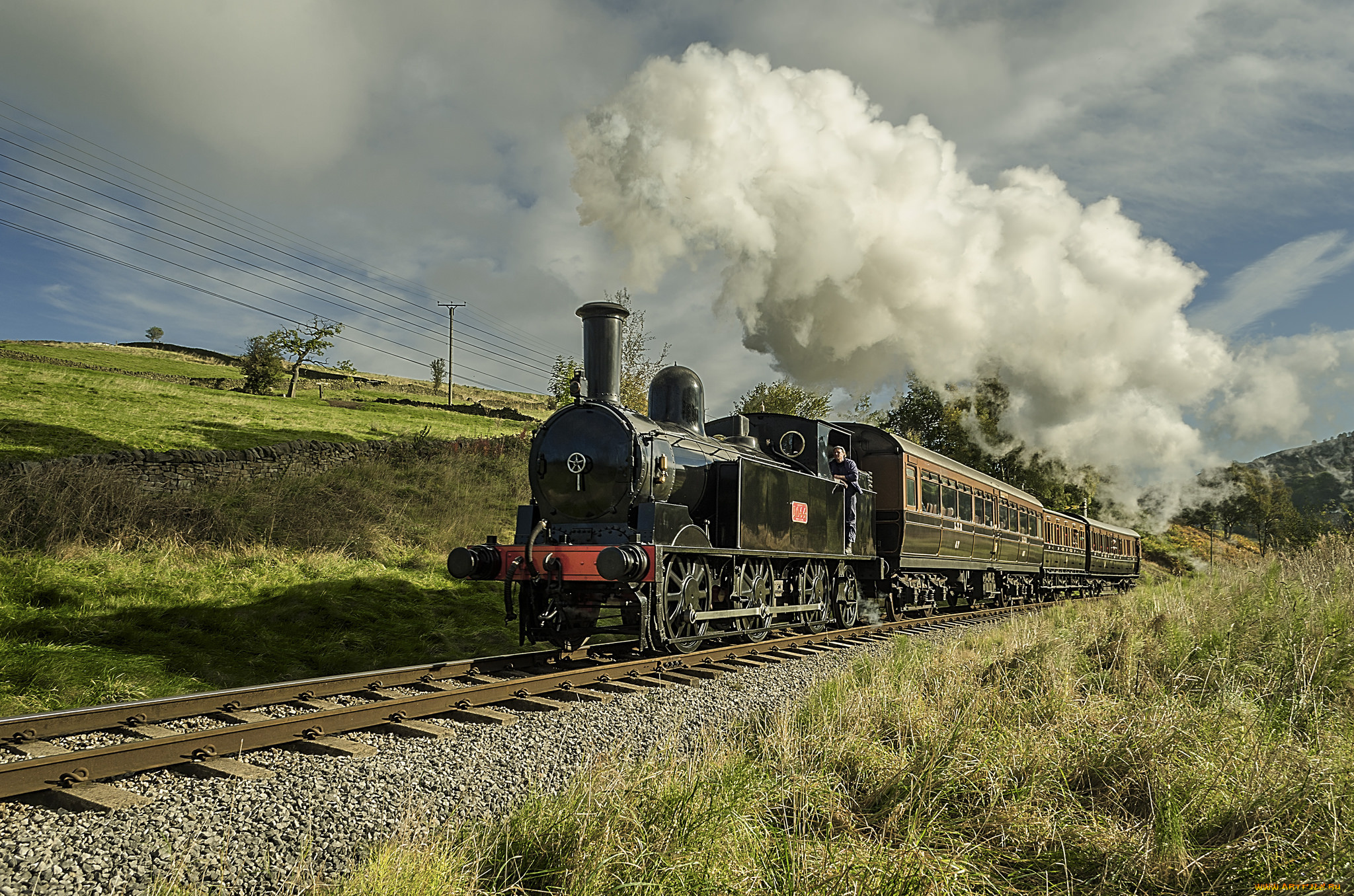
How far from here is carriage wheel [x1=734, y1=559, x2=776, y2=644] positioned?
347 inches

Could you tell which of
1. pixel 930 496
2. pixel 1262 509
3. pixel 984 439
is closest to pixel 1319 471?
pixel 1262 509

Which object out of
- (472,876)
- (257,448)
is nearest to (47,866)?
(472,876)

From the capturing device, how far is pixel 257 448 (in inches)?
663

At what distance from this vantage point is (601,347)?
858 centimetres

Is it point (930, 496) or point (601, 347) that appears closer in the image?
point (601, 347)

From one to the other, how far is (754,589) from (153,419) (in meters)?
18.0

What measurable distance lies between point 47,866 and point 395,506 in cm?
1347

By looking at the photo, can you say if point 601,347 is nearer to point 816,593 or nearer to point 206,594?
point 816,593

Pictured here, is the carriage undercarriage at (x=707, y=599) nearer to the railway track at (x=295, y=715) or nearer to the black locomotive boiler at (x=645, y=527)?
the black locomotive boiler at (x=645, y=527)

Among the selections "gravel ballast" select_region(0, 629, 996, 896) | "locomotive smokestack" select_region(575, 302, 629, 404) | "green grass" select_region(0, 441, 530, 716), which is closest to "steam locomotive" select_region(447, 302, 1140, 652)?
"locomotive smokestack" select_region(575, 302, 629, 404)

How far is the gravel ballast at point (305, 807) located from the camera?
2877 mm

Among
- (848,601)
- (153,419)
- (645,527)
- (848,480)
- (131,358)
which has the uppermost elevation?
(131,358)

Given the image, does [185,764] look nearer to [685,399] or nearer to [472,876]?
[472,876]

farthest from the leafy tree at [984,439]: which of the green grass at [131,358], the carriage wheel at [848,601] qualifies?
the green grass at [131,358]
